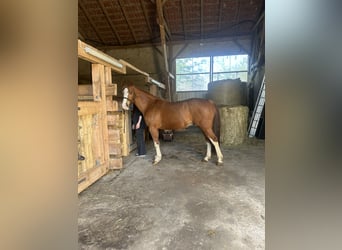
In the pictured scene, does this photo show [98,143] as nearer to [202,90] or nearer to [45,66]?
[45,66]

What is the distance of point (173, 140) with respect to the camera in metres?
5.65

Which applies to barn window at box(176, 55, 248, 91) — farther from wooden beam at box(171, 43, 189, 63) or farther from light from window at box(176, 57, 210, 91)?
wooden beam at box(171, 43, 189, 63)

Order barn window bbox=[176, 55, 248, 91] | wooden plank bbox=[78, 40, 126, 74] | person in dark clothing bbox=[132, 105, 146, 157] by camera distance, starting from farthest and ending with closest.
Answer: barn window bbox=[176, 55, 248, 91] < person in dark clothing bbox=[132, 105, 146, 157] < wooden plank bbox=[78, 40, 126, 74]

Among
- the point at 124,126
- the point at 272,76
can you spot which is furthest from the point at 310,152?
the point at 124,126

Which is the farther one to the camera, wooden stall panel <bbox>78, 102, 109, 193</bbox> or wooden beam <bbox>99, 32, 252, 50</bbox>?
wooden beam <bbox>99, 32, 252, 50</bbox>

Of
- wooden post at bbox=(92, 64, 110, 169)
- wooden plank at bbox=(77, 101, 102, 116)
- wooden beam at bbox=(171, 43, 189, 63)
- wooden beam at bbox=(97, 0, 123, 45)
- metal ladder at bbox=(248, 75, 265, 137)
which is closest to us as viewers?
wooden plank at bbox=(77, 101, 102, 116)

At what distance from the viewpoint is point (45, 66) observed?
487 mm

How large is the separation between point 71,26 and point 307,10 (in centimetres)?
55

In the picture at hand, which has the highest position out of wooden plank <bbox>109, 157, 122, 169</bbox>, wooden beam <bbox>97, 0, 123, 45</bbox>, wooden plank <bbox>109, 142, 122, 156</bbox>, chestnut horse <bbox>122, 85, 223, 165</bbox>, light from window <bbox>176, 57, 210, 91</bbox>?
wooden beam <bbox>97, 0, 123, 45</bbox>

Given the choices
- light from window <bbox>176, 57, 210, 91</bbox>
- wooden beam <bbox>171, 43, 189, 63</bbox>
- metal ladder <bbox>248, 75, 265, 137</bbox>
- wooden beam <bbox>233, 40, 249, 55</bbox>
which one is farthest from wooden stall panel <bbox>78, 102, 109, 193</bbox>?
wooden beam <bbox>233, 40, 249, 55</bbox>

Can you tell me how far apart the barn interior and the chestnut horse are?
1.10 ft

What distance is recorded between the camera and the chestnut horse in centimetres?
364

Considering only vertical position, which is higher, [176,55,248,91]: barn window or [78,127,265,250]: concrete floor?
[176,55,248,91]: barn window

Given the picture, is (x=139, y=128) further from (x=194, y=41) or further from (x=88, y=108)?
(x=194, y=41)
